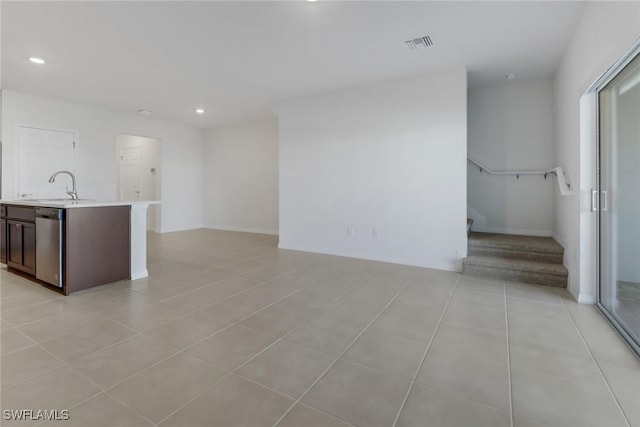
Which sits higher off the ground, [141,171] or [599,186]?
[141,171]

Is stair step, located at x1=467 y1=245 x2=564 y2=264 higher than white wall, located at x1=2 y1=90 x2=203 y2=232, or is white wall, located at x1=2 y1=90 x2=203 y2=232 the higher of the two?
white wall, located at x1=2 y1=90 x2=203 y2=232

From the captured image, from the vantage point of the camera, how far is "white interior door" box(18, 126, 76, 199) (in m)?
5.15

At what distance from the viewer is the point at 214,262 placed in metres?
4.51

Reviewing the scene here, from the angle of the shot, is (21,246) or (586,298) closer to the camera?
(586,298)

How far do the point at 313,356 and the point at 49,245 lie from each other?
3108 millimetres

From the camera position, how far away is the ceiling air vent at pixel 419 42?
325 centimetres

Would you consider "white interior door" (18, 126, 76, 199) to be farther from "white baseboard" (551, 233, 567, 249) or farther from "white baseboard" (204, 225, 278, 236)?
"white baseboard" (551, 233, 567, 249)

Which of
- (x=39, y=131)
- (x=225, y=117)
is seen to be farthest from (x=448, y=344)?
(x=39, y=131)

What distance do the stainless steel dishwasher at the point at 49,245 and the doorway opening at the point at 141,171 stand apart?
4139 mm

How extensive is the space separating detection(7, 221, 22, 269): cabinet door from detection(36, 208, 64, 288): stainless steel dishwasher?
0.55m

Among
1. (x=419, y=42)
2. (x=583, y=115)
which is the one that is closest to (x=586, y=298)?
(x=583, y=115)

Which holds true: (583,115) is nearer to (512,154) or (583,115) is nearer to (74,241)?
(512,154)

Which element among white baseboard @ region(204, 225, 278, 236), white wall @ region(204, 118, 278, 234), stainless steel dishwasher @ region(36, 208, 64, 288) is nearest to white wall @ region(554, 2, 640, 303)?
stainless steel dishwasher @ region(36, 208, 64, 288)

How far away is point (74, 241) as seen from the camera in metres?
3.12
